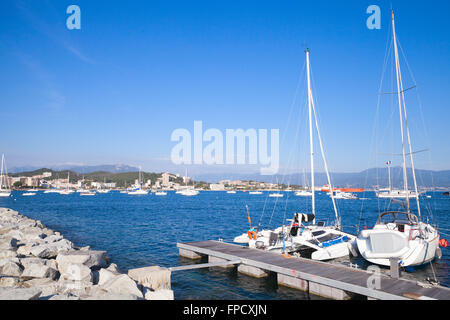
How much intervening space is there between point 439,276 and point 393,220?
464cm

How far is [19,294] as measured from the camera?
946 cm

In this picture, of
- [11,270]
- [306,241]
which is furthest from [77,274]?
[306,241]

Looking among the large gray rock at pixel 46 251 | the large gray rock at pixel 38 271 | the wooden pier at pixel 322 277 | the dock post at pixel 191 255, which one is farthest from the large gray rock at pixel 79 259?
the dock post at pixel 191 255

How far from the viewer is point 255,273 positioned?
17.1 metres

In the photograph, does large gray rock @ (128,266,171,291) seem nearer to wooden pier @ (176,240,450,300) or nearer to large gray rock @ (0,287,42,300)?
wooden pier @ (176,240,450,300)

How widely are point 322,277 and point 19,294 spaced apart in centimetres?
1091

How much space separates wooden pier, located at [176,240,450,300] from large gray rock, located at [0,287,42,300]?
9.64 metres

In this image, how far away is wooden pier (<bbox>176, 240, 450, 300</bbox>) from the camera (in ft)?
39.2

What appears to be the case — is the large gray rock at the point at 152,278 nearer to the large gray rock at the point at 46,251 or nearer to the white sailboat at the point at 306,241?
the large gray rock at the point at 46,251

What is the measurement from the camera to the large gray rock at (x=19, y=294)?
9295mm

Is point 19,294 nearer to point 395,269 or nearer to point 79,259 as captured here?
point 79,259

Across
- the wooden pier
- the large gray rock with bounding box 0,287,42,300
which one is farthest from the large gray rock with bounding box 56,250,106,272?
the wooden pier
